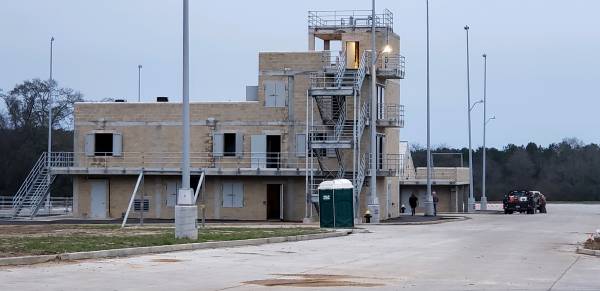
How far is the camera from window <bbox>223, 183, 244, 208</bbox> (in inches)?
2159

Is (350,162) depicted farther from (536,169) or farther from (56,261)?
(536,169)

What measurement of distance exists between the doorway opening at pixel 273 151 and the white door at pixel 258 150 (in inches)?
Result: 13.1

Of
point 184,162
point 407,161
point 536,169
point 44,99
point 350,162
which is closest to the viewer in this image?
point 184,162

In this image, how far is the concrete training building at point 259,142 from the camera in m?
Answer: 53.5

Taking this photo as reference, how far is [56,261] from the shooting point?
20.3 metres

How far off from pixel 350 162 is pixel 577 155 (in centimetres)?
10552

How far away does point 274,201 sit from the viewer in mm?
55312

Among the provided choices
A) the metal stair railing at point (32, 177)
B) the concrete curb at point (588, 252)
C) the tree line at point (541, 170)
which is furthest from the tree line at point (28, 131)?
the concrete curb at point (588, 252)

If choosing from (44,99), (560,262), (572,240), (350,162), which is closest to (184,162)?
(560,262)

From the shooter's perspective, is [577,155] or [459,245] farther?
[577,155]

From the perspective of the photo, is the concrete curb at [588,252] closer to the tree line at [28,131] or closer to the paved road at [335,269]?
the paved road at [335,269]

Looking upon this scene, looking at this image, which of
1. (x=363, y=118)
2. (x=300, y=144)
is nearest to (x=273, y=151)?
(x=300, y=144)

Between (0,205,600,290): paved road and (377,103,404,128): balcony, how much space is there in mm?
25315

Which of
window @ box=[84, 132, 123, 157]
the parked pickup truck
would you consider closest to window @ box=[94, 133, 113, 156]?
window @ box=[84, 132, 123, 157]
